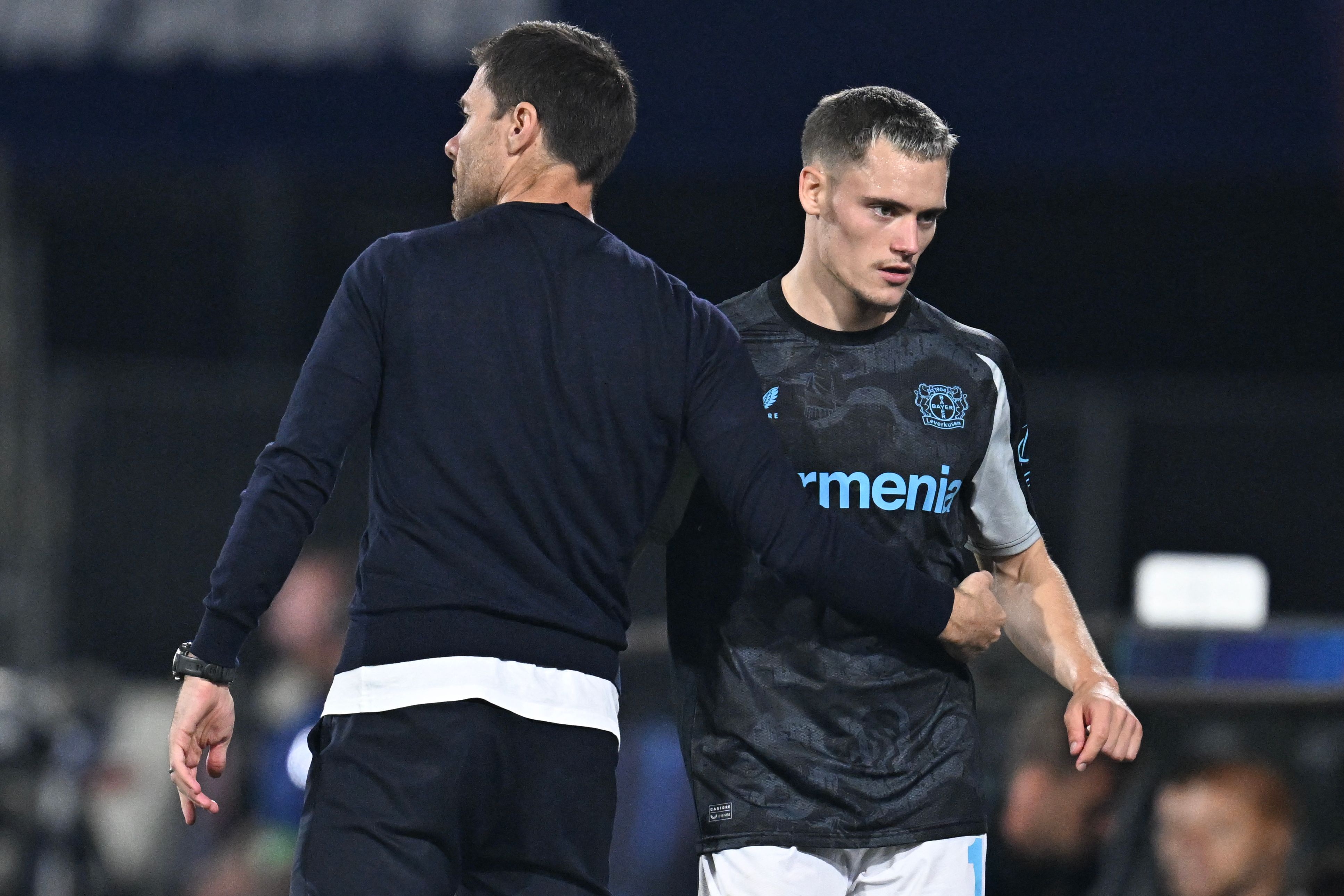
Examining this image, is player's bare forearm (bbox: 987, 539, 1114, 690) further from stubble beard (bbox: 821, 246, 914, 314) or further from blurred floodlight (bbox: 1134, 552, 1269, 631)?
blurred floodlight (bbox: 1134, 552, 1269, 631)

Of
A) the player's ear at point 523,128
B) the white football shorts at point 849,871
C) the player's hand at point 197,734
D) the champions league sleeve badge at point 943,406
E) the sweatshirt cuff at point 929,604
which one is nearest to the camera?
the player's hand at point 197,734

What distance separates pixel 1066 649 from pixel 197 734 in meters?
1.58

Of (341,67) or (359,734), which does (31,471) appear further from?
(359,734)

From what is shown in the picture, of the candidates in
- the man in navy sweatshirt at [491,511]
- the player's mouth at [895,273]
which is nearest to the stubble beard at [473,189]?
the man in navy sweatshirt at [491,511]

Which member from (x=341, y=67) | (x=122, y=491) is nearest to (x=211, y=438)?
(x=122, y=491)

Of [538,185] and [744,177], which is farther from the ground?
[744,177]

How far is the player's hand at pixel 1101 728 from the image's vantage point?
10.8 feet

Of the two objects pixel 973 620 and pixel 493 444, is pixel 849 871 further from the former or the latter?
pixel 493 444

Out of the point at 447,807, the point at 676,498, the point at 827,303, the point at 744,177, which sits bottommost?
the point at 447,807

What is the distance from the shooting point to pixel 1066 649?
3516 mm

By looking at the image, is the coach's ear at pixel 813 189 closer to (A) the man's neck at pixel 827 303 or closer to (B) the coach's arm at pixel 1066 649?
(A) the man's neck at pixel 827 303

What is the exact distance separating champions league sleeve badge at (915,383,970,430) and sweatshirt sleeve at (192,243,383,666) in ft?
3.43

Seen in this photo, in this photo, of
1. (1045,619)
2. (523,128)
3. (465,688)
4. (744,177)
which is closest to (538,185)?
(523,128)

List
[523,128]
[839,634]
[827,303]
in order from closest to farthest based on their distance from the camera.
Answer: [523,128] → [839,634] → [827,303]
